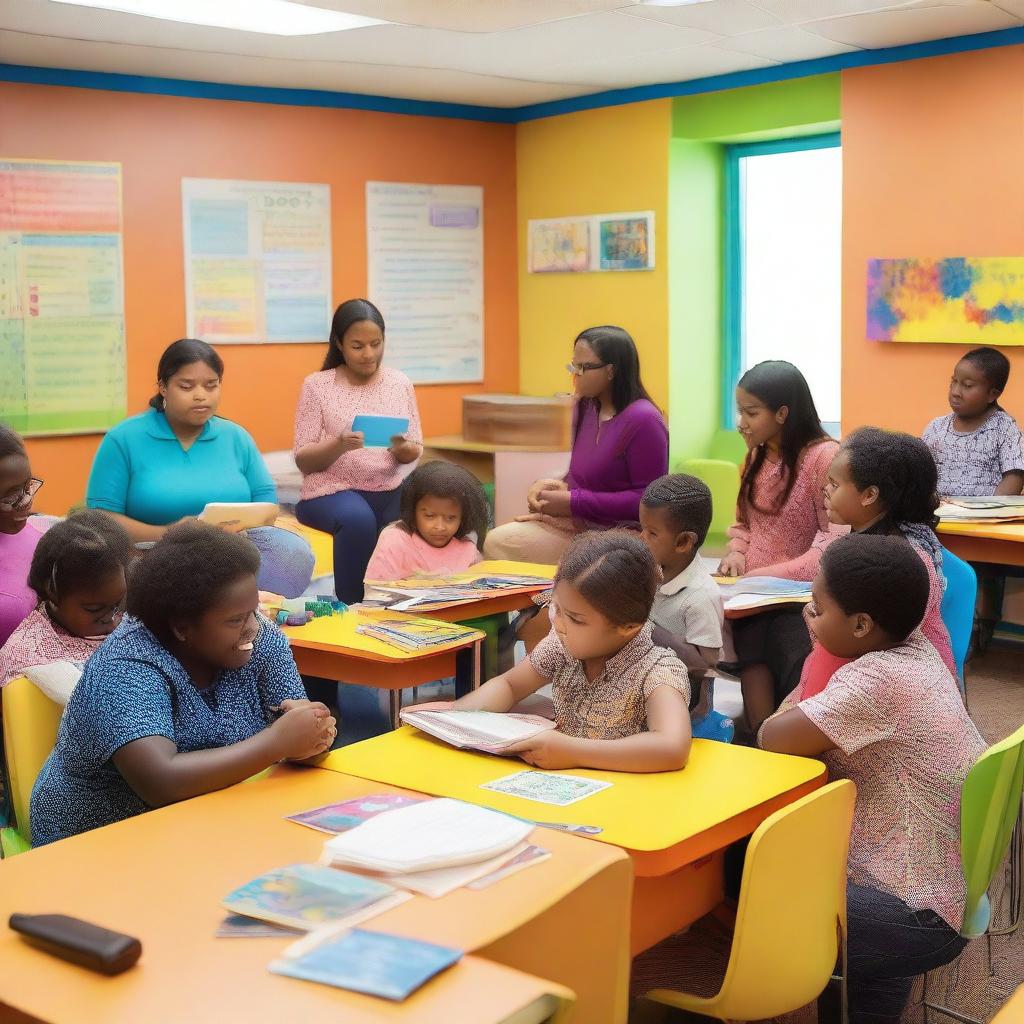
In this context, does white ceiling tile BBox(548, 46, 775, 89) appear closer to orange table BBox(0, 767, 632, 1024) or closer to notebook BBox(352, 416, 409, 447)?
notebook BBox(352, 416, 409, 447)

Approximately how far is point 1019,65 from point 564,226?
2955 mm

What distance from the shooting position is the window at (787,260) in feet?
25.0

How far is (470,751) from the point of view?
96.9 inches

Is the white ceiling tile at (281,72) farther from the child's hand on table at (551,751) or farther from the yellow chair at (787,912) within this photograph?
the yellow chair at (787,912)

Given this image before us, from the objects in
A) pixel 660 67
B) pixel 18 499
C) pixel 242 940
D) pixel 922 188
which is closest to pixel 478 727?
pixel 242 940

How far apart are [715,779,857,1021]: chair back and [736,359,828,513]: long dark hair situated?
6.72ft

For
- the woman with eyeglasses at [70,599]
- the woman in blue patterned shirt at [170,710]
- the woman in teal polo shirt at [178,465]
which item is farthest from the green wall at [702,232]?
the woman in blue patterned shirt at [170,710]

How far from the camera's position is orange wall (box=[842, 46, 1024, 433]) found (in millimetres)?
6141

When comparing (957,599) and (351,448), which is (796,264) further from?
(957,599)

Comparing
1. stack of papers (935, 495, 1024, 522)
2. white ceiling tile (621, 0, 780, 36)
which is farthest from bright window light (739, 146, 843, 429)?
stack of papers (935, 495, 1024, 522)

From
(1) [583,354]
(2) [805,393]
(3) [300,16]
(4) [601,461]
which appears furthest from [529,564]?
(3) [300,16]

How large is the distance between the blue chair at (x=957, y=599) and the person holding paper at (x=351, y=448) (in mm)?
2390

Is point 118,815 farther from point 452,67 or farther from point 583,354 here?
point 452,67

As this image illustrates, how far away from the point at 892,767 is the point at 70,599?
5.74 feet
